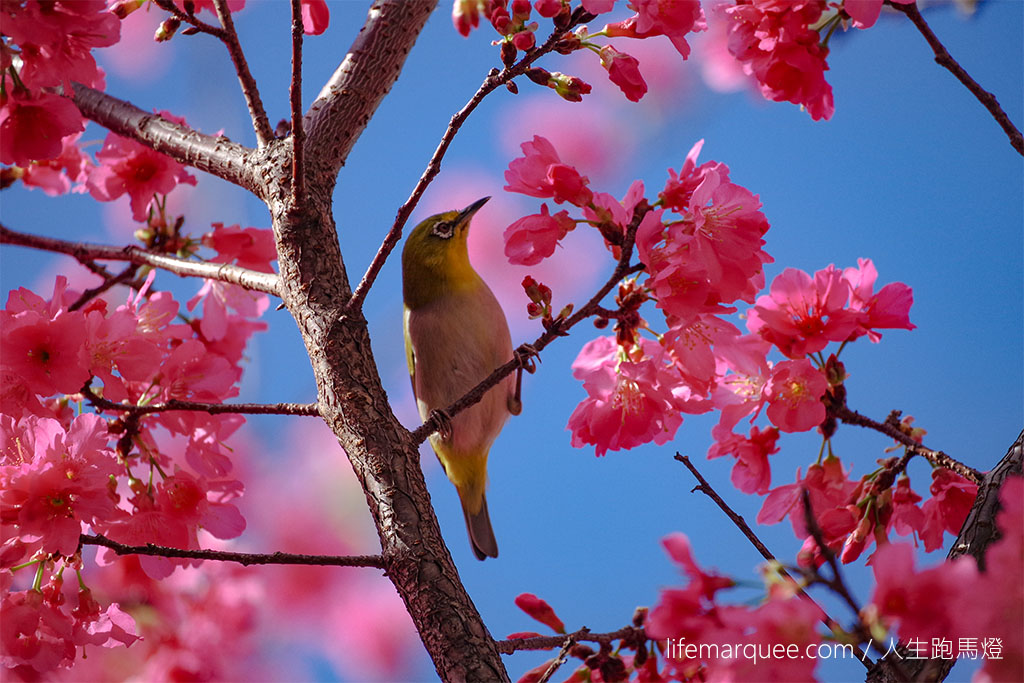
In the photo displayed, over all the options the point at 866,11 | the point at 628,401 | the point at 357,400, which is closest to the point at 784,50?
the point at 866,11

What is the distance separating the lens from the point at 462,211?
385 cm

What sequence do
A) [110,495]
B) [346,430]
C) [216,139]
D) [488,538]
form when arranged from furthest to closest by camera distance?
[488,538] < [216,139] < [110,495] < [346,430]

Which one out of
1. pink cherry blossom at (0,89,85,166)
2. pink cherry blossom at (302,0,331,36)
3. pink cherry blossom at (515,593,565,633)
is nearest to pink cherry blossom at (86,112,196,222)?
pink cherry blossom at (0,89,85,166)

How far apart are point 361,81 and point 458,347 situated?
1.46 metres

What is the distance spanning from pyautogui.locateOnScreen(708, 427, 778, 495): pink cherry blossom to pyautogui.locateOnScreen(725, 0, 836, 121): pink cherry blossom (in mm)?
766

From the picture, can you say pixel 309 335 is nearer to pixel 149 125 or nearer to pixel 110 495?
pixel 110 495

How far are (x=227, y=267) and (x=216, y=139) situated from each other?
1.13 ft

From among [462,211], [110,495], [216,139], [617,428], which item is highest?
[462,211]

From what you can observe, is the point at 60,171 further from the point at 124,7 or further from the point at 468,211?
the point at 468,211

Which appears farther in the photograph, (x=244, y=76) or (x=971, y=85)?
(x=244, y=76)

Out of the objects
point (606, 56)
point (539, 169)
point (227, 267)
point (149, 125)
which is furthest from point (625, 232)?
point (149, 125)

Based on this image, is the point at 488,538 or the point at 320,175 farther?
the point at 488,538

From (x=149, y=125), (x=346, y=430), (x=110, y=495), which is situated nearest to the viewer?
(x=346, y=430)

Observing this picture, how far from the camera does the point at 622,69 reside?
1.89 meters
